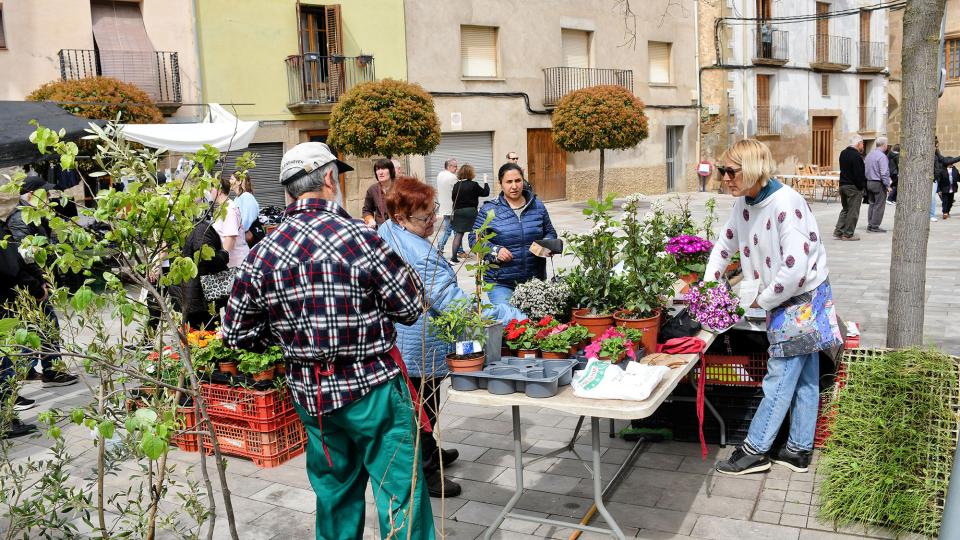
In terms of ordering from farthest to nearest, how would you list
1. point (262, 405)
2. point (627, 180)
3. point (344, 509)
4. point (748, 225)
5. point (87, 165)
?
1. point (627, 180)
2. point (87, 165)
3. point (262, 405)
4. point (748, 225)
5. point (344, 509)

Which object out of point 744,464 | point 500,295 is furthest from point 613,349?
point 500,295

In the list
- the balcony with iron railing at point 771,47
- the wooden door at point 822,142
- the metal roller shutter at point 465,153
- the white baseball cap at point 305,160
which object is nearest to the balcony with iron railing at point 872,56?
the wooden door at point 822,142

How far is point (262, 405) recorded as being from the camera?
477cm

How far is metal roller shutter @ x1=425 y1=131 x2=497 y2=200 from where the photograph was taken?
834 inches

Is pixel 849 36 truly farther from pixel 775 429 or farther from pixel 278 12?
pixel 775 429

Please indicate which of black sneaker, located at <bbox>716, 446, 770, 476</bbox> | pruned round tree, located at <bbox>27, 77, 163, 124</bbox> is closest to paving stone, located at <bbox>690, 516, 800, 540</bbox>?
black sneaker, located at <bbox>716, 446, 770, 476</bbox>

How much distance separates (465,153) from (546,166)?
2950 mm

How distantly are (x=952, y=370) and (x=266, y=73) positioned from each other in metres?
17.0

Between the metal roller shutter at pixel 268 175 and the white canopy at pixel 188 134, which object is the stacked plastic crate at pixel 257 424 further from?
the metal roller shutter at pixel 268 175

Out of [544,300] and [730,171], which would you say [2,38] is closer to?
[544,300]

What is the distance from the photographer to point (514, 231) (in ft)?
17.4

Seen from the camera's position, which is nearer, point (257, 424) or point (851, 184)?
point (257, 424)

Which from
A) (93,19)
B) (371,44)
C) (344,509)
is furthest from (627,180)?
(344,509)

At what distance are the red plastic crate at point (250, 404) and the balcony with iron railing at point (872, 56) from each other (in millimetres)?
31729
